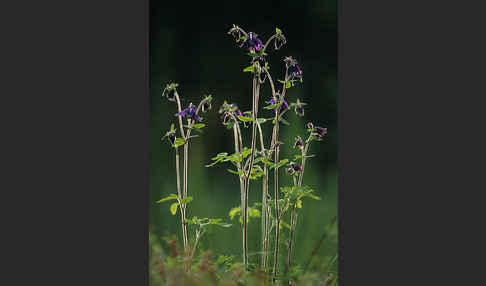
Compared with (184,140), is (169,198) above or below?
below

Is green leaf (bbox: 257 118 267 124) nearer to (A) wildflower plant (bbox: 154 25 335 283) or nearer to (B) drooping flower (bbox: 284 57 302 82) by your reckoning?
(A) wildflower plant (bbox: 154 25 335 283)

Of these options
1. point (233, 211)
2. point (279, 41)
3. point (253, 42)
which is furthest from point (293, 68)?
point (233, 211)

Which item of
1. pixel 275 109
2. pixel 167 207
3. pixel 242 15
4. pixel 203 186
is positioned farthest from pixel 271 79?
pixel 167 207

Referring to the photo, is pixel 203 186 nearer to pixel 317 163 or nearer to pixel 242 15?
pixel 317 163

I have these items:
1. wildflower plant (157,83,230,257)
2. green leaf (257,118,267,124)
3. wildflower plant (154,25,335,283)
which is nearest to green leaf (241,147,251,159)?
wildflower plant (154,25,335,283)

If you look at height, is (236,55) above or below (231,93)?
above

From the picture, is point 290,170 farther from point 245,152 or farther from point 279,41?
point 279,41
